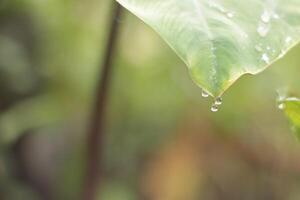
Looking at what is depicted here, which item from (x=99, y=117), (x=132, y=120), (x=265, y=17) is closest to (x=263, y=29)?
(x=265, y=17)

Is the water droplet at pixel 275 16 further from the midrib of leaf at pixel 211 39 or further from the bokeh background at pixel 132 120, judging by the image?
the bokeh background at pixel 132 120

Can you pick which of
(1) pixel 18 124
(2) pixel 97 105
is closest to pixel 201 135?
(1) pixel 18 124

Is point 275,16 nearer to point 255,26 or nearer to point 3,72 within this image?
point 255,26

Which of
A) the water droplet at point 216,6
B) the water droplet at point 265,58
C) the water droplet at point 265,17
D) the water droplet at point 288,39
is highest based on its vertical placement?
the water droplet at point 216,6


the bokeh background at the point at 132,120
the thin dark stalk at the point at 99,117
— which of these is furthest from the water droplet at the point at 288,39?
the bokeh background at the point at 132,120

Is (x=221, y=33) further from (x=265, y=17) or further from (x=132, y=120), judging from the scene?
(x=132, y=120)
